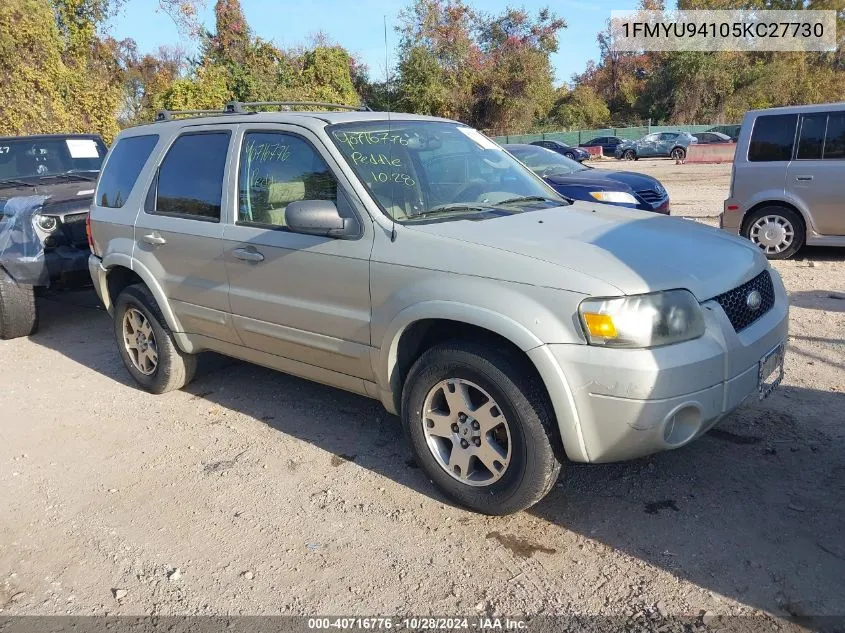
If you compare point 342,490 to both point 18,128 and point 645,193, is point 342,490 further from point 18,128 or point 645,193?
point 18,128

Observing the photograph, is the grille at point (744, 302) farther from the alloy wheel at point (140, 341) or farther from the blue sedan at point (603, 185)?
the blue sedan at point (603, 185)

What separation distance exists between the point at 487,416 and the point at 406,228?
99cm

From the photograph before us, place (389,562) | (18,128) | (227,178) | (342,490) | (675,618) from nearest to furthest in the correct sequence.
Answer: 1. (675,618)
2. (389,562)
3. (342,490)
4. (227,178)
5. (18,128)

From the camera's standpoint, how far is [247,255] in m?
4.15

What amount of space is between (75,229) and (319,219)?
4.51 metres

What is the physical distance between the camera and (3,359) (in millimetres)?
6523

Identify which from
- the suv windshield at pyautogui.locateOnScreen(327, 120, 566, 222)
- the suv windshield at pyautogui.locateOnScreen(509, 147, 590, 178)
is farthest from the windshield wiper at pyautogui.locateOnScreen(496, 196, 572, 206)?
the suv windshield at pyautogui.locateOnScreen(509, 147, 590, 178)

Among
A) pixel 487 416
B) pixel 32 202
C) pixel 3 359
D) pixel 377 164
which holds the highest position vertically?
pixel 377 164

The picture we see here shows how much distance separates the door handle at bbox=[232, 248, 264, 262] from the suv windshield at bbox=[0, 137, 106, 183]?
5424 mm

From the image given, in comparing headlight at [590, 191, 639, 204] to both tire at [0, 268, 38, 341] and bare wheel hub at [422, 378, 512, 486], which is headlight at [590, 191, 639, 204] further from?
tire at [0, 268, 38, 341]

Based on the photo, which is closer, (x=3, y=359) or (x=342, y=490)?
(x=342, y=490)

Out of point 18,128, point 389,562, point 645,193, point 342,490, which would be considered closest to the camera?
point 389,562

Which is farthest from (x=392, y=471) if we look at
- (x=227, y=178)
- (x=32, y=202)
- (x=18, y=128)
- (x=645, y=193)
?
(x=18, y=128)

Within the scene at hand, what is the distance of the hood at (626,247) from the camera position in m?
3.07
